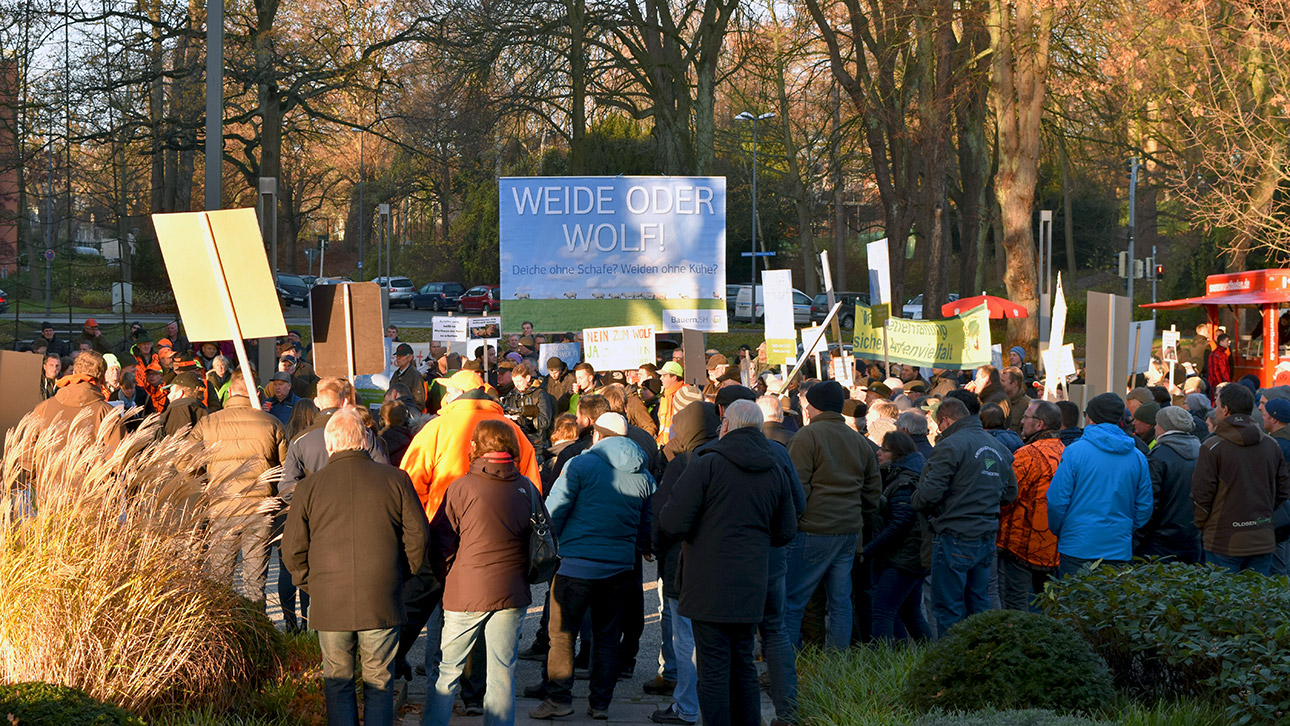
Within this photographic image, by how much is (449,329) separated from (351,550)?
1245cm

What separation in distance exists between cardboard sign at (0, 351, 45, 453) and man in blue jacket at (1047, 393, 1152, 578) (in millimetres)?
7757

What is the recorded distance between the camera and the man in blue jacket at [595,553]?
261 inches

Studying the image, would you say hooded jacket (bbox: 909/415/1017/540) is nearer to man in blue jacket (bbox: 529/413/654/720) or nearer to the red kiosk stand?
man in blue jacket (bbox: 529/413/654/720)

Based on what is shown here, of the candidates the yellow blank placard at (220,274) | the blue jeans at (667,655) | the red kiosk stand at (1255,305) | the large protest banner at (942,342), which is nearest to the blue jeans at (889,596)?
the blue jeans at (667,655)

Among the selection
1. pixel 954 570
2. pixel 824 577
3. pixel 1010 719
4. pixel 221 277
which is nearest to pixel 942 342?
pixel 954 570

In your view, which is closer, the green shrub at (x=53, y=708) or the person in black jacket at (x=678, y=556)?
the green shrub at (x=53, y=708)

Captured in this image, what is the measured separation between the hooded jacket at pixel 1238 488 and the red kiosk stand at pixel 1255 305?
15.1 m

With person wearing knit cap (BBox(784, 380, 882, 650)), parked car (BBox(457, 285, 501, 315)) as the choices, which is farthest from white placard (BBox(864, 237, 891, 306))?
parked car (BBox(457, 285, 501, 315))

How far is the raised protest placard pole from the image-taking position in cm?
768

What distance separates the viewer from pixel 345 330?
8305mm

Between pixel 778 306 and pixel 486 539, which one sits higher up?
pixel 778 306

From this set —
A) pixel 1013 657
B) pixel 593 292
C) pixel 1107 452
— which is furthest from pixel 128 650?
pixel 593 292

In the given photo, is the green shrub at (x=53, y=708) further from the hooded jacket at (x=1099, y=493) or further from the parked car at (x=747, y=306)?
the parked car at (x=747, y=306)

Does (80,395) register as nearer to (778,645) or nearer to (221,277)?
(221,277)
